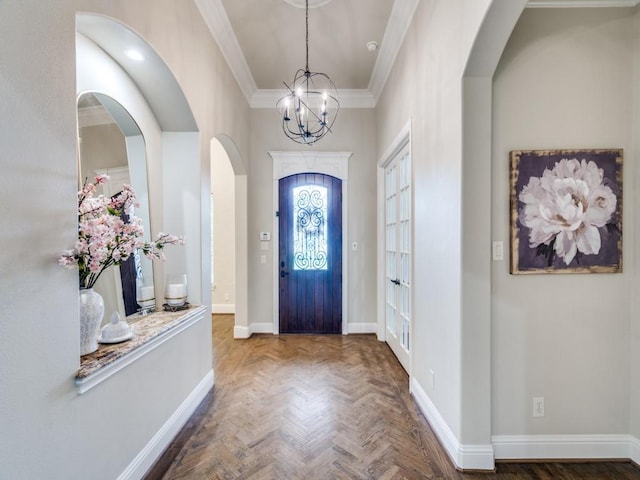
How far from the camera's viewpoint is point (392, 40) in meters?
3.13

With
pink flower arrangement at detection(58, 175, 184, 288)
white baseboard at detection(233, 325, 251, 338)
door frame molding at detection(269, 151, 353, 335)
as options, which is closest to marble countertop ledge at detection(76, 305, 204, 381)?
pink flower arrangement at detection(58, 175, 184, 288)

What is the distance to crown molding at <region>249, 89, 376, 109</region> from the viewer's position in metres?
4.30

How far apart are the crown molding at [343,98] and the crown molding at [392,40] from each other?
0.77 feet

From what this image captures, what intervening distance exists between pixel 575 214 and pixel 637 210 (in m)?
0.39

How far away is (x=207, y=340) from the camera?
2775 mm

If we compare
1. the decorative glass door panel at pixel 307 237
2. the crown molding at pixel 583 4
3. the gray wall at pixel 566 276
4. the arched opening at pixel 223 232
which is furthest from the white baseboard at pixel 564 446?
the arched opening at pixel 223 232

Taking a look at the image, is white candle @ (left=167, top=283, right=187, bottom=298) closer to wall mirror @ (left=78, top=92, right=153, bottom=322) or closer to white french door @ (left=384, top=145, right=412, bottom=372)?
wall mirror @ (left=78, top=92, right=153, bottom=322)

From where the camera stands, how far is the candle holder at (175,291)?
2348mm

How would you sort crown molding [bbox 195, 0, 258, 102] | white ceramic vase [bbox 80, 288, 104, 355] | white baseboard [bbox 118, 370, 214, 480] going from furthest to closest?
crown molding [bbox 195, 0, 258, 102], white baseboard [bbox 118, 370, 214, 480], white ceramic vase [bbox 80, 288, 104, 355]

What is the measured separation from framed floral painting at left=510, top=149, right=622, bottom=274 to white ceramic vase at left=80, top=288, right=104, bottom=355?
7.49ft

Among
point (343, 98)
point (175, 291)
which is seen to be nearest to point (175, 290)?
point (175, 291)

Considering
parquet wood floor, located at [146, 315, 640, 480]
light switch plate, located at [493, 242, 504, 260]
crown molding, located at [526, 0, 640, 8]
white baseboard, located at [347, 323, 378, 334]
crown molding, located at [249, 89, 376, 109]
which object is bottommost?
parquet wood floor, located at [146, 315, 640, 480]

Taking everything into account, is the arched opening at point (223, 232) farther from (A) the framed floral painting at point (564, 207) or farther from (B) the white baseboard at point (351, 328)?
(A) the framed floral painting at point (564, 207)

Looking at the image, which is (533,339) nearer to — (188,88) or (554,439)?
(554,439)
